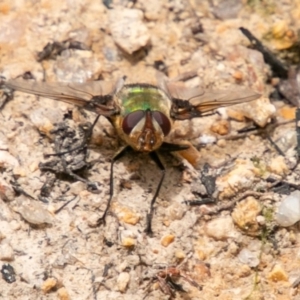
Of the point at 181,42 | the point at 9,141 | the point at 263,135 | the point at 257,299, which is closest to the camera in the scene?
the point at 257,299

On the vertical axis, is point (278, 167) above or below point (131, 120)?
below

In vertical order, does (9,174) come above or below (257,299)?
above

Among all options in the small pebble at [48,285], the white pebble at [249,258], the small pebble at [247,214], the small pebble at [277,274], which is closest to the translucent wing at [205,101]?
the small pebble at [247,214]

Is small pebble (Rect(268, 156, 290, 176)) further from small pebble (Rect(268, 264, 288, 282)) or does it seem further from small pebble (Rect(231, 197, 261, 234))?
small pebble (Rect(268, 264, 288, 282))

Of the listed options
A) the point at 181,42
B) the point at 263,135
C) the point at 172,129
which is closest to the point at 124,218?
the point at 172,129

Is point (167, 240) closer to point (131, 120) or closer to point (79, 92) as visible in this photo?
point (131, 120)

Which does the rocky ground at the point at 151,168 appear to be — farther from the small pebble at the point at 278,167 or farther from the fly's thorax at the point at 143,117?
the fly's thorax at the point at 143,117

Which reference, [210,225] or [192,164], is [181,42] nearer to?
[192,164]

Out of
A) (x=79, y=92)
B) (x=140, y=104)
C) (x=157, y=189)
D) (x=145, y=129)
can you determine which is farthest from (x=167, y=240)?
(x=79, y=92)
